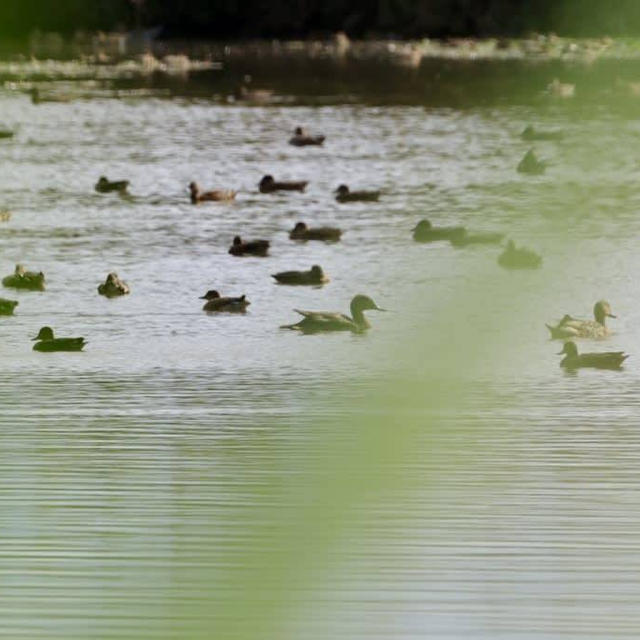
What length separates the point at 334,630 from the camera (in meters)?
5.34

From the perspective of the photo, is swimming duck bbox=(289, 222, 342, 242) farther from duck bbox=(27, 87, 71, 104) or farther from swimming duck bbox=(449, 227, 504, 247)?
duck bbox=(27, 87, 71, 104)

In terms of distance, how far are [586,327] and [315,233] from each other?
23.3 ft

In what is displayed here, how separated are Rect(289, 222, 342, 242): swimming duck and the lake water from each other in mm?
205

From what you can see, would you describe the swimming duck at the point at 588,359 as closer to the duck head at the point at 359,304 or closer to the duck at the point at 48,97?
the duck head at the point at 359,304

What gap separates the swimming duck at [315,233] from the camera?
66.9 feet

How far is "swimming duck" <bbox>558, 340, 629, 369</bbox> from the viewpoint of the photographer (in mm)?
12641

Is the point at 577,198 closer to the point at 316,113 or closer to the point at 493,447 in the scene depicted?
the point at 493,447

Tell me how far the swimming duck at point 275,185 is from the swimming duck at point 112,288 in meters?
10.0

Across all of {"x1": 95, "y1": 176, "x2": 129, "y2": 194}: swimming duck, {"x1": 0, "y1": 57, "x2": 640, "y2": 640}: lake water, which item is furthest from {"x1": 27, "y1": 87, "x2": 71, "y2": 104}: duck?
{"x1": 95, "y1": 176, "x2": 129, "y2": 194}: swimming duck

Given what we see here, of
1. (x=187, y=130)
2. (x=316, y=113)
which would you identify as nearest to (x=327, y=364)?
(x=187, y=130)

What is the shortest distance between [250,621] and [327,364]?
11.6 meters

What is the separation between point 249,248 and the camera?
19.3 metres

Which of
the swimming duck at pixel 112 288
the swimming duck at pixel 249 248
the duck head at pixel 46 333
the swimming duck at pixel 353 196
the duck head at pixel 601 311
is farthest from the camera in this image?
the swimming duck at pixel 353 196

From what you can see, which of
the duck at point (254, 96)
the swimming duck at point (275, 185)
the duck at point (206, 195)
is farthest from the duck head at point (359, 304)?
the duck at point (254, 96)
